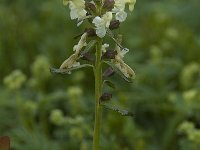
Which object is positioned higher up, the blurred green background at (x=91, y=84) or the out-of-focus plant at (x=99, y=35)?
the blurred green background at (x=91, y=84)

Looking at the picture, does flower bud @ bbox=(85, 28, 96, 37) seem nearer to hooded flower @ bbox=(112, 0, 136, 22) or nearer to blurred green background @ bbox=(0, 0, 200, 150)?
hooded flower @ bbox=(112, 0, 136, 22)

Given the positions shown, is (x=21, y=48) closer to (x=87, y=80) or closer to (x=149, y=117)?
(x=87, y=80)

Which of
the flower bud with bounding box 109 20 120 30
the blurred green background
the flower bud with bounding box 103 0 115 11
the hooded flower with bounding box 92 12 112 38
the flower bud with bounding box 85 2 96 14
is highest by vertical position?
Answer: the blurred green background

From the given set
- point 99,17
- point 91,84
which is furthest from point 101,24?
point 91,84

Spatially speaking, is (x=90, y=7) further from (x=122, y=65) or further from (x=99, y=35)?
(x=122, y=65)

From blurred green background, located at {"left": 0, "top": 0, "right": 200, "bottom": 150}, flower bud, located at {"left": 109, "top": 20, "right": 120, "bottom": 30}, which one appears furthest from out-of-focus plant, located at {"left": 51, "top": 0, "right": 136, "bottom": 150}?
blurred green background, located at {"left": 0, "top": 0, "right": 200, "bottom": 150}

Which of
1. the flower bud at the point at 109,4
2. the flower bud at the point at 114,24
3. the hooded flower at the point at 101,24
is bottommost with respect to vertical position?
the hooded flower at the point at 101,24

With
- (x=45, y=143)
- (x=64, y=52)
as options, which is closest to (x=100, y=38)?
(x=45, y=143)

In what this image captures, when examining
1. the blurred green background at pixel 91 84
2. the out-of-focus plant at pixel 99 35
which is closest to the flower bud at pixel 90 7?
the out-of-focus plant at pixel 99 35

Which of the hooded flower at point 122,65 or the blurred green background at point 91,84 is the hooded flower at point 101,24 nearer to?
the hooded flower at point 122,65
